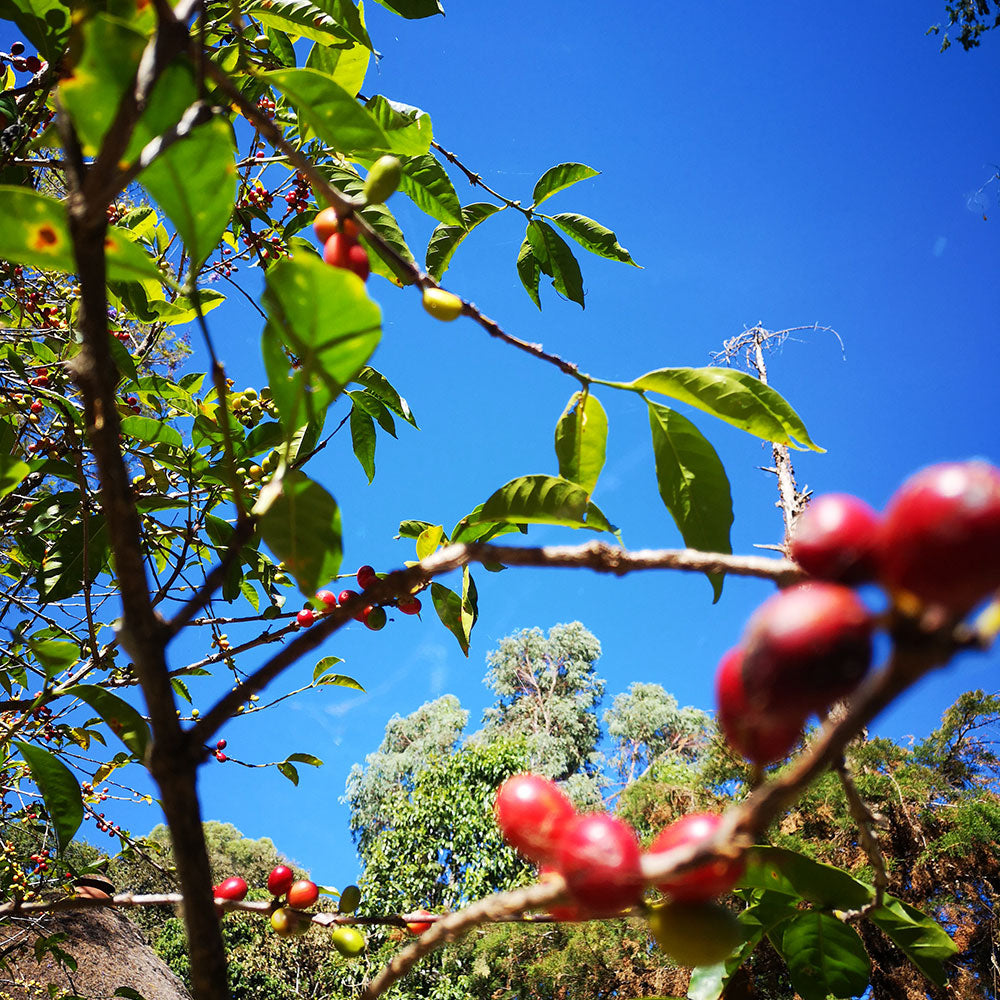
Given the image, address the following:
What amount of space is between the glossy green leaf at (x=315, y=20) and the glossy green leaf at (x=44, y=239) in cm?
68

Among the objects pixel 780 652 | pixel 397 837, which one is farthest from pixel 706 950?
pixel 397 837

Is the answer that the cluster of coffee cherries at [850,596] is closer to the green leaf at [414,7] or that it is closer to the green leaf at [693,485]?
the green leaf at [693,485]

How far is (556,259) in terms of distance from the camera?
143 centimetres

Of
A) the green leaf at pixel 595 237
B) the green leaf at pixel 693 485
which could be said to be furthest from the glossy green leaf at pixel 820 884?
the green leaf at pixel 595 237

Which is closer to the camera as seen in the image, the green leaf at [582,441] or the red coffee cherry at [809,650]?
the red coffee cherry at [809,650]

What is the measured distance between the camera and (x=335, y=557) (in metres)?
0.53

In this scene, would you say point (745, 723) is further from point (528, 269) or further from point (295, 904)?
point (528, 269)

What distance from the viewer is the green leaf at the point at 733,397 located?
2.29 feet

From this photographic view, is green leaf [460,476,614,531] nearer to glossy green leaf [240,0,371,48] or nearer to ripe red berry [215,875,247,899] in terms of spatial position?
ripe red berry [215,875,247,899]

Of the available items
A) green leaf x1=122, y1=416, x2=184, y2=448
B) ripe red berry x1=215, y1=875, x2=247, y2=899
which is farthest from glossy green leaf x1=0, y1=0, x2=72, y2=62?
ripe red berry x1=215, y1=875, x2=247, y2=899

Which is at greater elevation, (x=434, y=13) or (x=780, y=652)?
(x=434, y=13)

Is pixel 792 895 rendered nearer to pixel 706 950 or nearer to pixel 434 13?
pixel 706 950

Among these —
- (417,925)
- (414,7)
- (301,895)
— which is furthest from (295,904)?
(414,7)

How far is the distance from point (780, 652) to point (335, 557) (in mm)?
354
